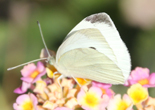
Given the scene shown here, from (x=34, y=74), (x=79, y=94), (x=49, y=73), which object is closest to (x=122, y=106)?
(x=79, y=94)

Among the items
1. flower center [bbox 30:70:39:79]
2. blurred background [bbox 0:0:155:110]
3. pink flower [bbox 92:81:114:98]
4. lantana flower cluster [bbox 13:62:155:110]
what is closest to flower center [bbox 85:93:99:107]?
lantana flower cluster [bbox 13:62:155:110]

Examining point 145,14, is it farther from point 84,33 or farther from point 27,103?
point 27,103

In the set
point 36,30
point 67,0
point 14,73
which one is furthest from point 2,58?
point 67,0

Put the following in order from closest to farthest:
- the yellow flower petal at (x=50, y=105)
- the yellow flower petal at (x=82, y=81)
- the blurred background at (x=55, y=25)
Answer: the yellow flower petal at (x=50, y=105)
the yellow flower petal at (x=82, y=81)
the blurred background at (x=55, y=25)

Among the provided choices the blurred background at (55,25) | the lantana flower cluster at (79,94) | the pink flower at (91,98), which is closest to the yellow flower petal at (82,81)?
the lantana flower cluster at (79,94)

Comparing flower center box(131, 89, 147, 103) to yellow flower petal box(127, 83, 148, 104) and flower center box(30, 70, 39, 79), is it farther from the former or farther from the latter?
flower center box(30, 70, 39, 79)

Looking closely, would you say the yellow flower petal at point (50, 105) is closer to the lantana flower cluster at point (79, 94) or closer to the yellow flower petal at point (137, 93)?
the lantana flower cluster at point (79, 94)
